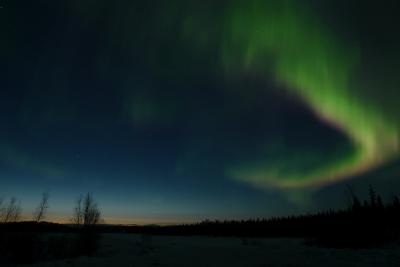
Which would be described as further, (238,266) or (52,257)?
(52,257)

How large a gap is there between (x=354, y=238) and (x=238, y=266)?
39.7 metres

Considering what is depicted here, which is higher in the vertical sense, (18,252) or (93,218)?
(93,218)

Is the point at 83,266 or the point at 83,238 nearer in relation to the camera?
the point at 83,266

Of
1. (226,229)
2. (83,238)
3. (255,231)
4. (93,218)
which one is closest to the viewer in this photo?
(83,238)

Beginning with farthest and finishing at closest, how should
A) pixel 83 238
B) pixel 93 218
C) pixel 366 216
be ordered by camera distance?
1. pixel 366 216
2. pixel 93 218
3. pixel 83 238

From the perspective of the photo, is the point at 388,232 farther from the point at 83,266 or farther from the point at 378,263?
the point at 83,266

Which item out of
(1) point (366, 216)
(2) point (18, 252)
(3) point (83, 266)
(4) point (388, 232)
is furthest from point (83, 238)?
(1) point (366, 216)

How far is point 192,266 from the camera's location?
25.0 m

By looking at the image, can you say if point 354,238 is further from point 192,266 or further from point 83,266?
point 83,266

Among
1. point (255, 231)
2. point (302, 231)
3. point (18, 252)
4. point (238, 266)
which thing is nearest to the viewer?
point (238, 266)

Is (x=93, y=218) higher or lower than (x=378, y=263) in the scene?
higher

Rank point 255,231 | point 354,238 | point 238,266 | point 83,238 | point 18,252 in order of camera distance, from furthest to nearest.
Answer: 1. point 255,231
2. point 354,238
3. point 83,238
4. point 18,252
5. point 238,266

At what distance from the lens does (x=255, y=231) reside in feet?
400

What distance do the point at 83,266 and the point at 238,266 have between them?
1342cm
